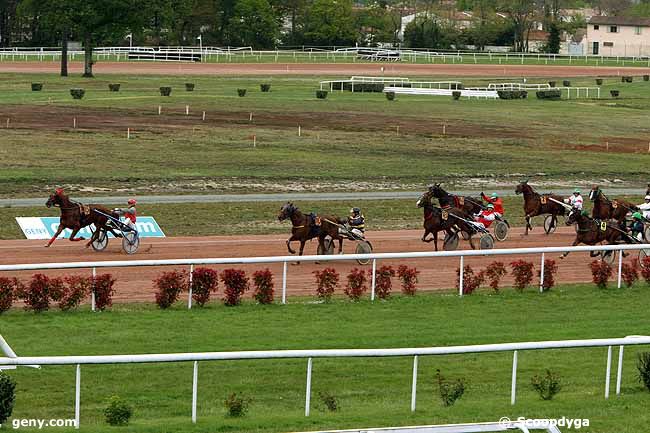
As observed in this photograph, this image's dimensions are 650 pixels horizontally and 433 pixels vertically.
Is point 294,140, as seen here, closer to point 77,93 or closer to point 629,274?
point 77,93

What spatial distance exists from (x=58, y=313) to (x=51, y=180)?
15990mm

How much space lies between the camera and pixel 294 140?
42.6 m

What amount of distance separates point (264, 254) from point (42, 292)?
709cm

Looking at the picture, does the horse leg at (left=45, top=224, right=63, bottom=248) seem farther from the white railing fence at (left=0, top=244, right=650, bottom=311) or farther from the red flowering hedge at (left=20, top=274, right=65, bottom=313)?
the red flowering hedge at (left=20, top=274, right=65, bottom=313)

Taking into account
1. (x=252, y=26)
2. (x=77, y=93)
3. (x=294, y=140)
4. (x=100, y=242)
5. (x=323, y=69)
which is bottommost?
(x=100, y=242)

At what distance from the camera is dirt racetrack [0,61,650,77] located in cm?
6906

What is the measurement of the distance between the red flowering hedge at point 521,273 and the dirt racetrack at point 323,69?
159 feet

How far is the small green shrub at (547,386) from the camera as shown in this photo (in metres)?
12.9

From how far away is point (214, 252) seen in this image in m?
24.4

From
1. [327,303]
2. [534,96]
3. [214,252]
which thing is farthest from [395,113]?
[327,303]

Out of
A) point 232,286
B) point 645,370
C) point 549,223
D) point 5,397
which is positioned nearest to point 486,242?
point 549,223

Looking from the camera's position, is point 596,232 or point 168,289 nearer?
point 168,289

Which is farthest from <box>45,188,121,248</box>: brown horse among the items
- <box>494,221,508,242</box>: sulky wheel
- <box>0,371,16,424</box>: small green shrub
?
<box>0,371,16,424</box>: small green shrub

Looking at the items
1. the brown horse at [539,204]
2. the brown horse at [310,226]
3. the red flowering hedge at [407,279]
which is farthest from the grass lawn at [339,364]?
the brown horse at [539,204]
